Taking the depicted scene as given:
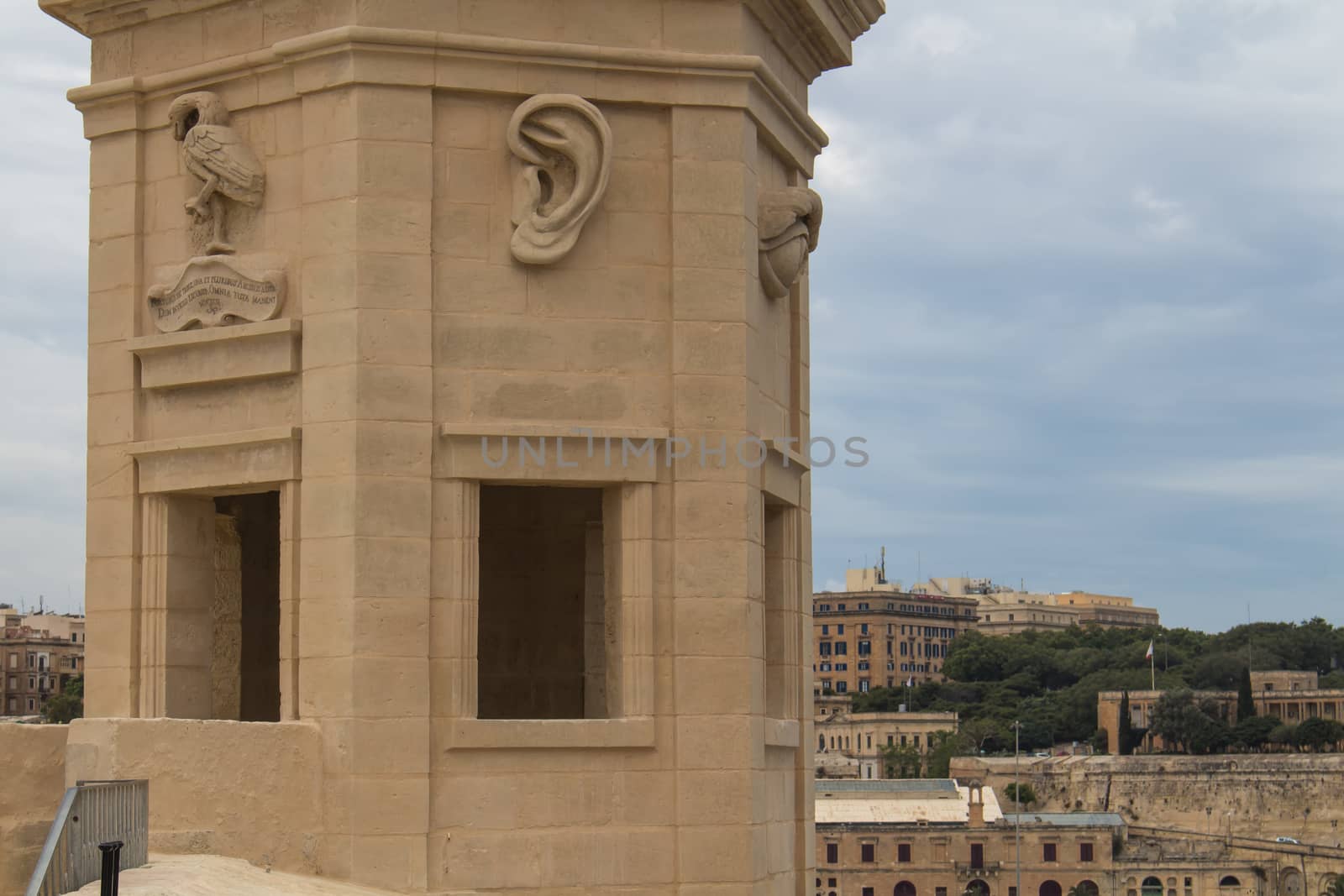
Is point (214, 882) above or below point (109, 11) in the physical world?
below

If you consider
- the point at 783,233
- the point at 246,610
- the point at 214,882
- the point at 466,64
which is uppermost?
the point at 466,64

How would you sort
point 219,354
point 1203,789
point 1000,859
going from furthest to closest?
1. point 1203,789
2. point 1000,859
3. point 219,354

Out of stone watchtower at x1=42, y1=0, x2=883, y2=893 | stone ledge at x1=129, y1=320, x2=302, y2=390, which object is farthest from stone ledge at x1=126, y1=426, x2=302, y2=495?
stone ledge at x1=129, y1=320, x2=302, y2=390

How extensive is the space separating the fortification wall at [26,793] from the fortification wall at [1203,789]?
18673cm

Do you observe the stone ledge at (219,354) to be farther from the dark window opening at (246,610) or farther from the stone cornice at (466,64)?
the dark window opening at (246,610)

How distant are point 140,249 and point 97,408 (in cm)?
113

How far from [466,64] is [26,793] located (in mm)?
5284

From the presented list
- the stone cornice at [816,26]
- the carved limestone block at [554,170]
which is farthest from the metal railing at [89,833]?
the stone cornice at [816,26]

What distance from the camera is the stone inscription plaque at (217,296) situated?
12.8 m

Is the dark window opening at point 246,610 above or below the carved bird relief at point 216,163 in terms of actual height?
below

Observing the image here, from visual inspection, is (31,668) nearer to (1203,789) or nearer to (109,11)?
(1203,789)

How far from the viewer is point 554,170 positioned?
1283cm

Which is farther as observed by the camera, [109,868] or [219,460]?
[219,460]

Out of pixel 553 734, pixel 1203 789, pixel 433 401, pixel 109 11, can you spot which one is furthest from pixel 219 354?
pixel 1203 789
